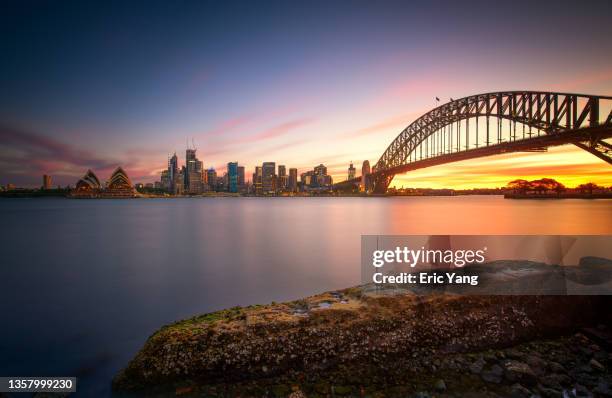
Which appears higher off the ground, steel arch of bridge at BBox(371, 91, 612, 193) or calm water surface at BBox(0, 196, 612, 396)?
steel arch of bridge at BBox(371, 91, 612, 193)

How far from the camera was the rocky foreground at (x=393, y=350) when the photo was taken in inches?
186

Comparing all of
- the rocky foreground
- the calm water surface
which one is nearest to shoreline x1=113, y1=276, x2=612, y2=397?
the rocky foreground

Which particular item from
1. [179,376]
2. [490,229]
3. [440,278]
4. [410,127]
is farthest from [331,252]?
[410,127]

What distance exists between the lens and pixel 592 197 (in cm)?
6656

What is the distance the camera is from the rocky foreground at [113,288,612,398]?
4729 millimetres

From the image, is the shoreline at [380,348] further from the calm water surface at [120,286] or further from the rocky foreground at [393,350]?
the calm water surface at [120,286]

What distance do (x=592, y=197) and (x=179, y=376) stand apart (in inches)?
3553

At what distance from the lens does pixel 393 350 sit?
5.38 metres

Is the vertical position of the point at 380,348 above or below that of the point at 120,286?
above

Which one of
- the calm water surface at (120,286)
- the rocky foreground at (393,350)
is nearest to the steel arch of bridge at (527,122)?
the calm water surface at (120,286)

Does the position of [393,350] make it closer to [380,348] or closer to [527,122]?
[380,348]

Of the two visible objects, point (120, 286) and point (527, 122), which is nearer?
point (120, 286)

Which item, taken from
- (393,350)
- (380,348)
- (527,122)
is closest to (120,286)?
(380,348)

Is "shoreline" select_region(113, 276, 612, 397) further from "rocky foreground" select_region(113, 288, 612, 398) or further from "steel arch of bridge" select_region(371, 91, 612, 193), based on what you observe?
"steel arch of bridge" select_region(371, 91, 612, 193)
